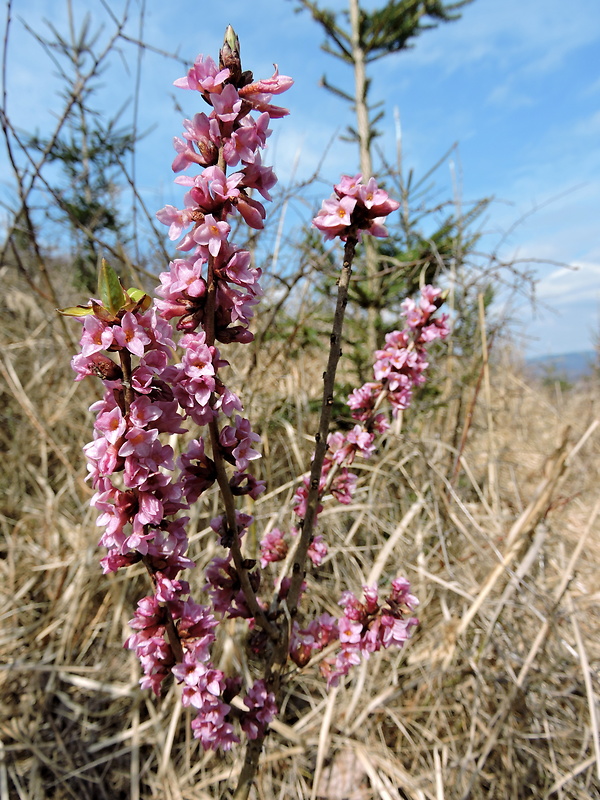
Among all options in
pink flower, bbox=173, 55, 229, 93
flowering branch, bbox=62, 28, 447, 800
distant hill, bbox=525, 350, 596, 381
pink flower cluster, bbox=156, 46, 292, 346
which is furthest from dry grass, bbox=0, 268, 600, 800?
distant hill, bbox=525, 350, 596, 381

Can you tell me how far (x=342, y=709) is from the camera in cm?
196

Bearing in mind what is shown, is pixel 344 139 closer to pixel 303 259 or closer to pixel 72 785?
pixel 303 259

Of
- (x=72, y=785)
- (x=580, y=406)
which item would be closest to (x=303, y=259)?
(x=72, y=785)

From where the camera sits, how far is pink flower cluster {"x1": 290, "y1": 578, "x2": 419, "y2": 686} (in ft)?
3.47

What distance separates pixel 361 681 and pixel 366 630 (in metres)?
0.99

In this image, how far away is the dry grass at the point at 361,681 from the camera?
1740 mm

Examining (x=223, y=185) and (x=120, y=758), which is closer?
(x=223, y=185)

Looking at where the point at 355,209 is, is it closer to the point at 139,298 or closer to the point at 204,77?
the point at 204,77

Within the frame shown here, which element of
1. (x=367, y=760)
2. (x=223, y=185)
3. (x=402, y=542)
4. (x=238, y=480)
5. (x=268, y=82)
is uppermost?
(x=268, y=82)

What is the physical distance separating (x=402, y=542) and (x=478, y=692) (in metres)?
0.75

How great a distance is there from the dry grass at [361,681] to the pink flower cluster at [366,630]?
0.51 m

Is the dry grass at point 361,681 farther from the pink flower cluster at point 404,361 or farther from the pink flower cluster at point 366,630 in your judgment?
the pink flower cluster at point 404,361

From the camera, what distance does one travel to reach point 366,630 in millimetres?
1112

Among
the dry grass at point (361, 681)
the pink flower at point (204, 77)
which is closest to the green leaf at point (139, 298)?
the pink flower at point (204, 77)
